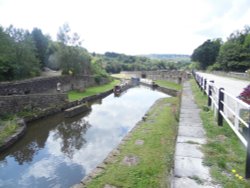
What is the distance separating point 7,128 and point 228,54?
1485 inches

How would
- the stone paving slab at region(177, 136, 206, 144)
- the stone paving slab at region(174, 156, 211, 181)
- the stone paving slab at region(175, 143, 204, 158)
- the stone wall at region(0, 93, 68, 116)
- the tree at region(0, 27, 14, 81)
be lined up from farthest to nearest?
the tree at region(0, 27, 14, 81) < the stone wall at region(0, 93, 68, 116) < the stone paving slab at region(177, 136, 206, 144) < the stone paving slab at region(175, 143, 204, 158) < the stone paving slab at region(174, 156, 211, 181)

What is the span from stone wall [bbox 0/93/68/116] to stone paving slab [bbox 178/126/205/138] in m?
10.3

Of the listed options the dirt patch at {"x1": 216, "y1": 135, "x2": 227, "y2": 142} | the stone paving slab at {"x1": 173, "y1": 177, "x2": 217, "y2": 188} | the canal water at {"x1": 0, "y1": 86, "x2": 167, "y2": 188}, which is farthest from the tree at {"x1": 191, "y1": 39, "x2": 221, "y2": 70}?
the stone paving slab at {"x1": 173, "y1": 177, "x2": 217, "y2": 188}

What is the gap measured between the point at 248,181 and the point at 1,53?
1932cm

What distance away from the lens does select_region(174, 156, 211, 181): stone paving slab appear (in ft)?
11.1

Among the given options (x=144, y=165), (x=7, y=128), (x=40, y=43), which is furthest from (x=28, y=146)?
(x=40, y=43)

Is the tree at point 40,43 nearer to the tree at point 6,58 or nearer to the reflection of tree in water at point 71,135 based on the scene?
the tree at point 6,58

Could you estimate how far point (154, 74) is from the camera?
173 ft

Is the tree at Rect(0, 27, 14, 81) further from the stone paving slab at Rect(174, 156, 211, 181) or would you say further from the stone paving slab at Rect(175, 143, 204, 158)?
the stone paving slab at Rect(174, 156, 211, 181)

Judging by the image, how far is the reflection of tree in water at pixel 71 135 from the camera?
958 cm

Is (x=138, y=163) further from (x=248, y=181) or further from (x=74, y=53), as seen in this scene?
(x=74, y=53)

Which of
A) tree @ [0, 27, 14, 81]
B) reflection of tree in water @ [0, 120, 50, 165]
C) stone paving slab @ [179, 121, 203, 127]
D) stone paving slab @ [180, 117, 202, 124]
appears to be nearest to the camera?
stone paving slab @ [179, 121, 203, 127]

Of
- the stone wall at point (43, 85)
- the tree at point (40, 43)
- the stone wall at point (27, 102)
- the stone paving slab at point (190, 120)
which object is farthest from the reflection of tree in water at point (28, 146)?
the tree at point (40, 43)

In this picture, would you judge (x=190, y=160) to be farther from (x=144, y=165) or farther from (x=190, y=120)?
(x=190, y=120)
